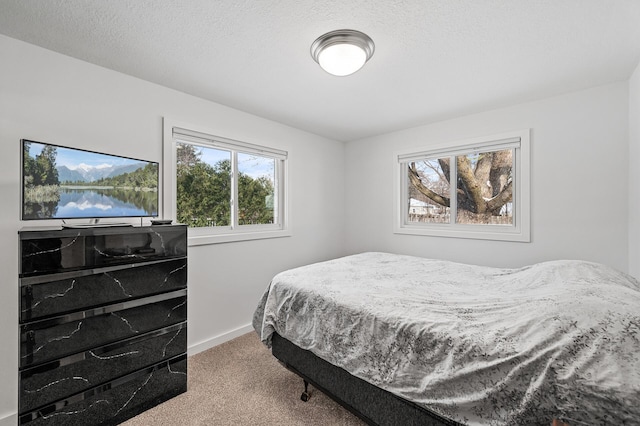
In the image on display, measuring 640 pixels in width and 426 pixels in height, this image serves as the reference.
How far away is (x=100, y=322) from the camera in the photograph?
1.68 meters

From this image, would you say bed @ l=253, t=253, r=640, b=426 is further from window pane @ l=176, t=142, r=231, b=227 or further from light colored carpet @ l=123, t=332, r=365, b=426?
window pane @ l=176, t=142, r=231, b=227

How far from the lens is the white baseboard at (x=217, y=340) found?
2.55m

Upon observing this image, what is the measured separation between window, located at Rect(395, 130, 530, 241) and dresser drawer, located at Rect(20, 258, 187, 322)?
2.74m

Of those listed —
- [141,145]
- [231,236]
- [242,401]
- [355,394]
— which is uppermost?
[141,145]

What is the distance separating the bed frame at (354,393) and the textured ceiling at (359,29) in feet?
6.68

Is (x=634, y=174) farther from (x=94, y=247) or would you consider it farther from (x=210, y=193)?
(x=94, y=247)

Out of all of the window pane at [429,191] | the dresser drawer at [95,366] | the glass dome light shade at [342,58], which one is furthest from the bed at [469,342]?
the glass dome light shade at [342,58]

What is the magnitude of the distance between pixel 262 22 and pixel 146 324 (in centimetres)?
209

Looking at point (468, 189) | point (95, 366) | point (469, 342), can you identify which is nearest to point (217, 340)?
point (95, 366)

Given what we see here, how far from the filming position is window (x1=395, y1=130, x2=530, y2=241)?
9.21 ft

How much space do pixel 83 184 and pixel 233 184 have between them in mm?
1350

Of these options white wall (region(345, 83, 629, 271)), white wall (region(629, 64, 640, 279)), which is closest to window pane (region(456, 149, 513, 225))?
white wall (region(345, 83, 629, 271))

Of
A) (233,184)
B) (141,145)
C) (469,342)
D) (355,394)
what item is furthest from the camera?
(233,184)

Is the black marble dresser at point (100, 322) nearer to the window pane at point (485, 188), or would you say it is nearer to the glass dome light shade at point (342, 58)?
the glass dome light shade at point (342, 58)
